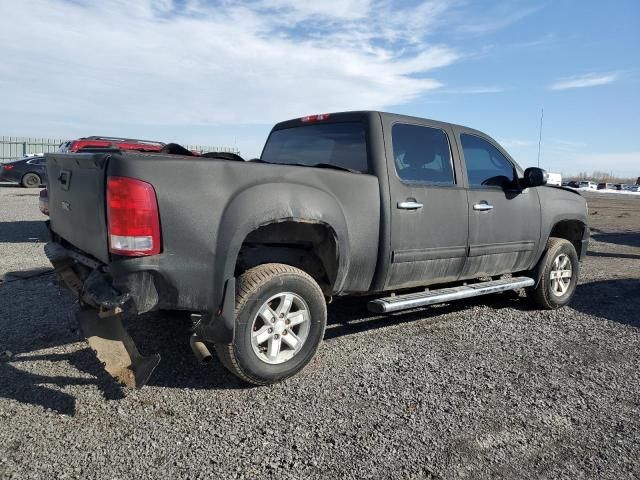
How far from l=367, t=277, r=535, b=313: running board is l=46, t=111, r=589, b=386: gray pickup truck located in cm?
2

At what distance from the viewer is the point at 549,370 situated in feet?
13.2

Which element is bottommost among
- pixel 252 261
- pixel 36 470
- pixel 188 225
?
pixel 36 470

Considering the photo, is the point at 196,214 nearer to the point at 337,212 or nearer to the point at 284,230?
the point at 284,230

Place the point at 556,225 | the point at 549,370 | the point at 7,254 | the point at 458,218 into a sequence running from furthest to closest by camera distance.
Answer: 1. the point at 7,254
2. the point at 556,225
3. the point at 458,218
4. the point at 549,370

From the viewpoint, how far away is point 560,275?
19.1ft

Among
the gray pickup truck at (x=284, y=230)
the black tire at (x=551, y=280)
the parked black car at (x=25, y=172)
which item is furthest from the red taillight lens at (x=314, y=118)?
the parked black car at (x=25, y=172)

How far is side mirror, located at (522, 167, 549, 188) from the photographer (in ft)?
16.7

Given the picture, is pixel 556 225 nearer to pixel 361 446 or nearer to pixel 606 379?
pixel 606 379

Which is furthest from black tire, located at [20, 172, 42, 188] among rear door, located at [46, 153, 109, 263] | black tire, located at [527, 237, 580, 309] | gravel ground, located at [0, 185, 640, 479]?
black tire, located at [527, 237, 580, 309]

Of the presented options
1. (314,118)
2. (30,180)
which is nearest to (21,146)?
(30,180)

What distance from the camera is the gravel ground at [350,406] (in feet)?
8.85

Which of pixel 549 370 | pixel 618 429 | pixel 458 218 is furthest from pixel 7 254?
pixel 618 429

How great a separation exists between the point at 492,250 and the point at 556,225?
165 centimetres

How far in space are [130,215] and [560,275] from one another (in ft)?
15.7
